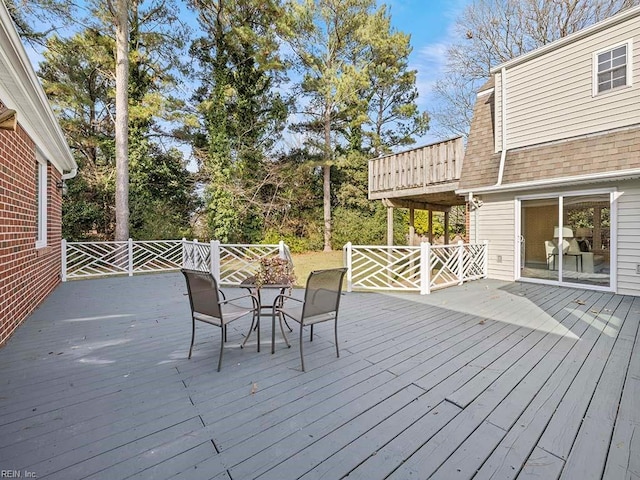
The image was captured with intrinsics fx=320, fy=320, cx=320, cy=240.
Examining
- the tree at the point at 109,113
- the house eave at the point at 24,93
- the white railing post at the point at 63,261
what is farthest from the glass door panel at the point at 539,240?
the white railing post at the point at 63,261

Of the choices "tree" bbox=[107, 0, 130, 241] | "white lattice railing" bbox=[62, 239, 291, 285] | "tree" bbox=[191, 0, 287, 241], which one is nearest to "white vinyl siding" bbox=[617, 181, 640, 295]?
"white lattice railing" bbox=[62, 239, 291, 285]

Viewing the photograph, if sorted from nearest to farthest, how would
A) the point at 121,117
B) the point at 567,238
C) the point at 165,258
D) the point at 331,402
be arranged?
the point at 331,402 → the point at 567,238 → the point at 121,117 → the point at 165,258

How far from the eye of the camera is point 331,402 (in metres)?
2.26

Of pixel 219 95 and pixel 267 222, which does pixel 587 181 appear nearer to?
pixel 267 222

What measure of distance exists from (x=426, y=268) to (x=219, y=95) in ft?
34.3

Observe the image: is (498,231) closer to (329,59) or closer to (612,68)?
(612,68)

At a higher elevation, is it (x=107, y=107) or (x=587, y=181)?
(x=107, y=107)

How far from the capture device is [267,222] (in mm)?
13531

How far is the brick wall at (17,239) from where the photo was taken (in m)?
3.52

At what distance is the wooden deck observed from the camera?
1.67 meters

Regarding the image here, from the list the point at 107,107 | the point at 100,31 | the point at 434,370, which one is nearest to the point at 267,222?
the point at 107,107

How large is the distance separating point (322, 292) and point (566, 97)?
7.20 m

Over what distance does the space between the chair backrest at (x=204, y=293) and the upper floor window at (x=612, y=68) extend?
26.1ft

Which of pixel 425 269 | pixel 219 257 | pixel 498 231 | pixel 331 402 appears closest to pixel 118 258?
pixel 219 257
